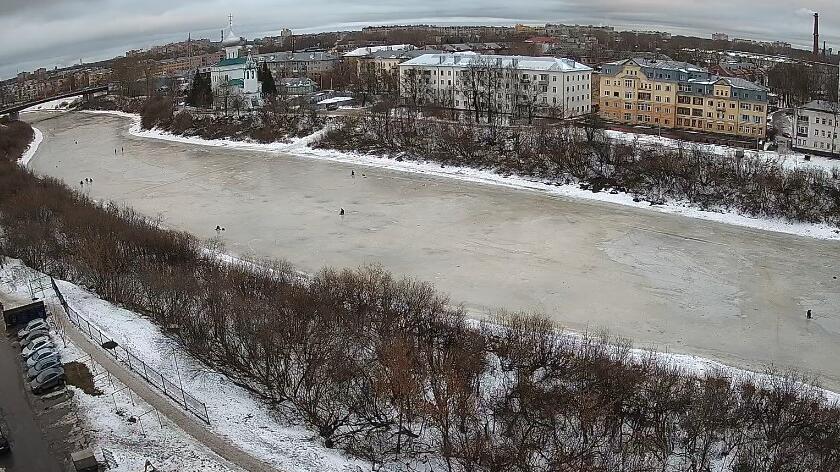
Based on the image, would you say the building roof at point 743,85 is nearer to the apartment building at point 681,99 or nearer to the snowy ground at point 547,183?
the apartment building at point 681,99

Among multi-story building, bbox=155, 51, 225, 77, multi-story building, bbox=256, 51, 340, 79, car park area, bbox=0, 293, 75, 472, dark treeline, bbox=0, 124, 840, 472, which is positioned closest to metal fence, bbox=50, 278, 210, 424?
car park area, bbox=0, 293, 75, 472

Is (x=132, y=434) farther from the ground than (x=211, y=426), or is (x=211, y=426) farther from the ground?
(x=132, y=434)

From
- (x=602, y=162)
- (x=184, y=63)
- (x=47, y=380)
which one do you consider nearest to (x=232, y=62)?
(x=602, y=162)

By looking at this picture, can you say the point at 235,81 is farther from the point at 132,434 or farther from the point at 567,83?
the point at 132,434

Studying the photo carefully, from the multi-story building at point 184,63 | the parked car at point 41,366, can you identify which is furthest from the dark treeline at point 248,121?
the multi-story building at point 184,63

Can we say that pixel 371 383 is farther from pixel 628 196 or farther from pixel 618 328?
pixel 628 196
